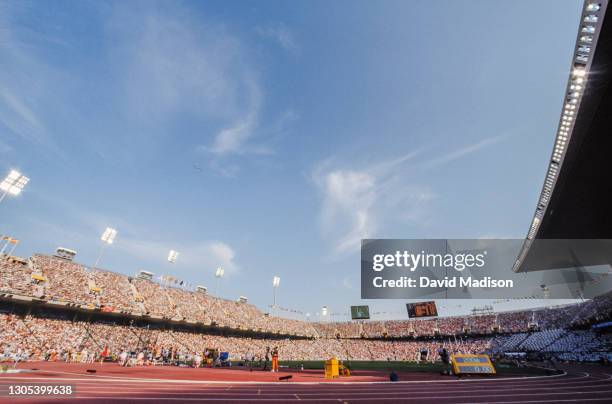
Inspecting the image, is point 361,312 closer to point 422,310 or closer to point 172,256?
point 422,310

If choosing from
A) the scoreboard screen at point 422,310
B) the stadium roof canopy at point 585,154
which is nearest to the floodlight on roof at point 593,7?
the stadium roof canopy at point 585,154

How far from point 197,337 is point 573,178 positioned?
2145 inches

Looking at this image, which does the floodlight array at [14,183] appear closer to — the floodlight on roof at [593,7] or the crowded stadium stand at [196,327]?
the crowded stadium stand at [196,327]

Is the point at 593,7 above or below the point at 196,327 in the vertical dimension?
above

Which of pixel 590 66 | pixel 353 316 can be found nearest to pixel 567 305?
pixel 353 316

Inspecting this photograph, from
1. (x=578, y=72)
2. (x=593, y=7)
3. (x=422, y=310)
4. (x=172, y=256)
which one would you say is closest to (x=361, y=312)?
(x=422, y=310)

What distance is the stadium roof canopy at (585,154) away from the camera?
15102 millimetres

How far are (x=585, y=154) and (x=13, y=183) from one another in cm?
6432

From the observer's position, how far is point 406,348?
68.0 meters

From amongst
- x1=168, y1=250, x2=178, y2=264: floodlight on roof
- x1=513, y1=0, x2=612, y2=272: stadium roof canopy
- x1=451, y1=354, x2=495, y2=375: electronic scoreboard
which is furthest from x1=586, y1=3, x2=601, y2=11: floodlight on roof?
x1=168, y1=250, x2=178, y2=264: floodlight on roof

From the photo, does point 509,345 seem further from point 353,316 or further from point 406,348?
point 353,316

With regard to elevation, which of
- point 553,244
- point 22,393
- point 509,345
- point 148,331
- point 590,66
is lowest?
point 22,393

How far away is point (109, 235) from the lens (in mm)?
56594

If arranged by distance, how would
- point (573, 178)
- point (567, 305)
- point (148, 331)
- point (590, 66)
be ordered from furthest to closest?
point (567, 305) < point (148, 331) < point (573, 178) < point (590, 66)
